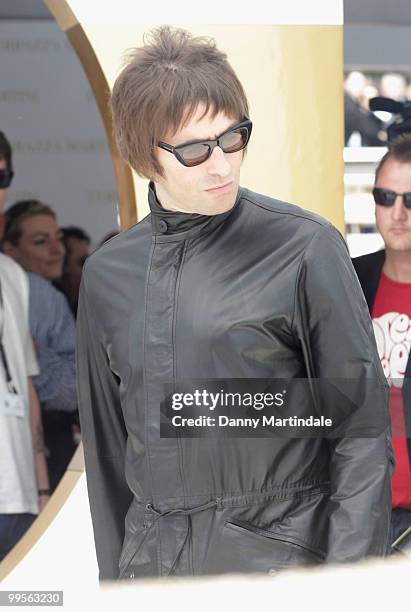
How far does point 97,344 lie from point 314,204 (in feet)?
2.19

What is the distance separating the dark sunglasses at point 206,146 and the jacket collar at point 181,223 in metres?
0.09

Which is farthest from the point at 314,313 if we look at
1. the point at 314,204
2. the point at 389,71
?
the point at 389,71

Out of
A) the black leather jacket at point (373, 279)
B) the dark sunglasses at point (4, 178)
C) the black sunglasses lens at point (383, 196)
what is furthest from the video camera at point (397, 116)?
the dark sunglasses at point (4, 178)

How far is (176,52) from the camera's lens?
4.51 ft

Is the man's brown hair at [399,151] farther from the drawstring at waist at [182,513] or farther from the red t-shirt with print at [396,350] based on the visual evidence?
the drawstring at waist at [182,513]

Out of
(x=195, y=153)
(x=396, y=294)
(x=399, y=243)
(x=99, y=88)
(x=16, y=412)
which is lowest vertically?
(x=16, y=412)

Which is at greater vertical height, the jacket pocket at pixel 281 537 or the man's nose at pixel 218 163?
the man's nose at pixel 218 163

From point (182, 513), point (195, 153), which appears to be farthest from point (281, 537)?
point (195, 153)

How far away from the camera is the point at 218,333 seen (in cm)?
139

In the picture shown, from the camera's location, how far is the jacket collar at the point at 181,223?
145 centimetres

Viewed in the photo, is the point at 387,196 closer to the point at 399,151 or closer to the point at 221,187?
the point at 399,151

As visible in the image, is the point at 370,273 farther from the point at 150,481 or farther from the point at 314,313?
the point at 150,481

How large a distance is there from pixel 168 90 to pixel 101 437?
2.05ft

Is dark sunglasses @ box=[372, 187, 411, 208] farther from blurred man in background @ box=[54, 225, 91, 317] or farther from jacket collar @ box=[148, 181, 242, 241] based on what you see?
blurred man in background @ box=[54, 225, 91, 317]
